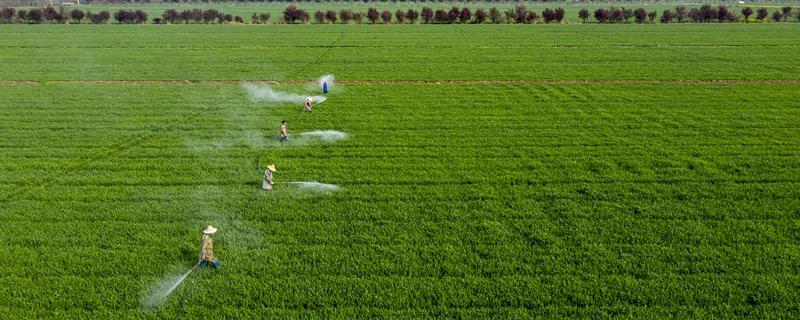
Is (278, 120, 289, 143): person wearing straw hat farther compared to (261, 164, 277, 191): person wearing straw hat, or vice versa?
(278, 120, 289, 143): person wearing straw hat

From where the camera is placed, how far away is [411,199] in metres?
13.0

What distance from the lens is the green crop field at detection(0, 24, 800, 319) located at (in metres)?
9.16

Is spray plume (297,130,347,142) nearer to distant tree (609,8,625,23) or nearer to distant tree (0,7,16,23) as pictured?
distant tree (609,8,625,23)

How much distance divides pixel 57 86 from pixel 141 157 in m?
14.5

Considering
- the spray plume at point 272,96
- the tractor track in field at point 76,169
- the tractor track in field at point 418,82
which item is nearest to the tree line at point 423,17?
the tractor track in field at point 418,82

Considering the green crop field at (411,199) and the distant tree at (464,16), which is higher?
the distant tree at (464,16)

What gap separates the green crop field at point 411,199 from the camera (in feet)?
30.0

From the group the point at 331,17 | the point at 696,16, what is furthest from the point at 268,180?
the point at 696,16

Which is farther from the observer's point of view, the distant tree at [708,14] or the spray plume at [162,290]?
the distant tree at [708,14]

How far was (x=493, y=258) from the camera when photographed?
10.2m

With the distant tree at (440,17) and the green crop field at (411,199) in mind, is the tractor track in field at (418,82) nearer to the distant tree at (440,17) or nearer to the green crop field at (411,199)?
the green crop field at (411,199)

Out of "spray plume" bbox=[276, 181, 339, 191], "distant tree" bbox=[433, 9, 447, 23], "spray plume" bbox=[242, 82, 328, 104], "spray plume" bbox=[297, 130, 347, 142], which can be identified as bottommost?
"spray plume" bbox=[276, 181, 339, 191]

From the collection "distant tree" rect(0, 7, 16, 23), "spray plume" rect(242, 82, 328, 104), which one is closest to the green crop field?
"spray plume" rect(242, 82, 328, 104)

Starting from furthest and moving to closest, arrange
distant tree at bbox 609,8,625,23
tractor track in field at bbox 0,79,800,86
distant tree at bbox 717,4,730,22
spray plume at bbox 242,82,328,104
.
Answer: distant tree at bbox 717,4,730,22
distant tree at bbox 609,8,625,23
tractor track in field at bbox 0,79,800,86
spray plume at bbox 242,82,328,104
